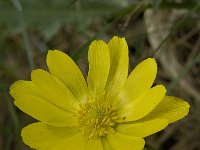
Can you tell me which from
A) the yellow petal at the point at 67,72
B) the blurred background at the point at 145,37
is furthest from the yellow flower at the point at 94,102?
the blurred background at the point at 145,37

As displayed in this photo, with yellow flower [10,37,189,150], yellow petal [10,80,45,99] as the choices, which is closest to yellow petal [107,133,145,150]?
yellow flower [10,37,189,150]

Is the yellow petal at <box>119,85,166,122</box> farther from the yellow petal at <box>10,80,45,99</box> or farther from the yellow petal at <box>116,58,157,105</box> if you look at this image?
the yellow petal at <box>10,80,45,99</box>

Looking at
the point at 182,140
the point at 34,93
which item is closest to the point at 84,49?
the point at 34,93

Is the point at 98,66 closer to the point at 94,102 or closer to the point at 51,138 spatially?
the point at 94,102

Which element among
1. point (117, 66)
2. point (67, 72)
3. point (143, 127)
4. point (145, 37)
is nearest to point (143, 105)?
point (143, 127)

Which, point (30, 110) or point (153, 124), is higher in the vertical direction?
point (30, 110)

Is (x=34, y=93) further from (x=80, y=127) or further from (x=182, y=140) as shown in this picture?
(x=182, y=140)
